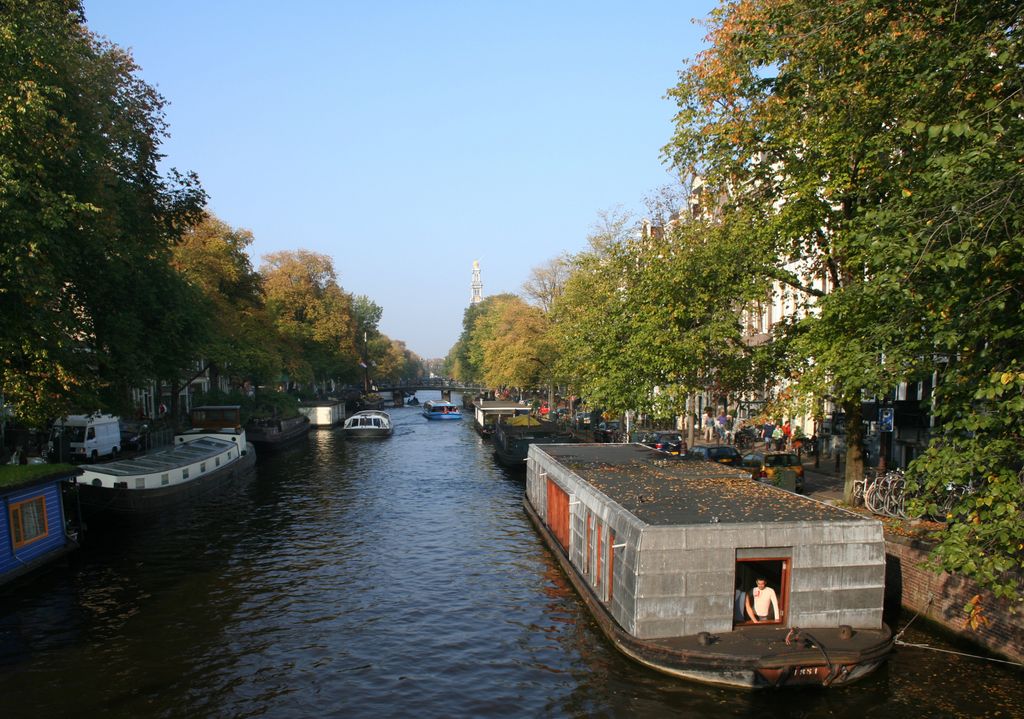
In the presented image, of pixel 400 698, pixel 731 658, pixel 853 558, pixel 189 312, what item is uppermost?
pixel 189 312

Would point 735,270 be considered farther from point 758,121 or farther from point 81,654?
point 81,654

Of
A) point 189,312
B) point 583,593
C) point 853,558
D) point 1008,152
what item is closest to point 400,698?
point 583,593

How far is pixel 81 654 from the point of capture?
59.5 feet

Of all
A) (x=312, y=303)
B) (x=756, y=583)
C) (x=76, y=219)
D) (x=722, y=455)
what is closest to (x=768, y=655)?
(x=756, y=583)

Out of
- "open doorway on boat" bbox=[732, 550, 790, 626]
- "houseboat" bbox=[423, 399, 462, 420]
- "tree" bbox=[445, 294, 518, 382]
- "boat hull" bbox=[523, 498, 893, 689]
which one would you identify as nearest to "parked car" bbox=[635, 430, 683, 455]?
"open doorway on boat" bbox=[732, 550, 790, 626]

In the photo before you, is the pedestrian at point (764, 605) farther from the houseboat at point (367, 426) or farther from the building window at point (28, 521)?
the houseboat at point (367, 426)

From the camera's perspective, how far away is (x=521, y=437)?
49656 millimetres

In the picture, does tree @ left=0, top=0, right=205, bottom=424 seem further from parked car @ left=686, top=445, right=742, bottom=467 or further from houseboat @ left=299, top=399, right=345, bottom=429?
houseboat @ left=299, top=399, right=345, bottom=429

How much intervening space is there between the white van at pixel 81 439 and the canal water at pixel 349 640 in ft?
39.3

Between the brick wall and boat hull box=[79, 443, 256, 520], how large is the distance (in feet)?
91.2

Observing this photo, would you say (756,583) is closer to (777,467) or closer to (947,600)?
(947,600)

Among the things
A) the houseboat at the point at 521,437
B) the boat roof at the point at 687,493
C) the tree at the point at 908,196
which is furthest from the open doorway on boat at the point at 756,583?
the houseboat at the point at 521,437

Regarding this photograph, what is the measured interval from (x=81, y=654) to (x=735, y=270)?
20.8m

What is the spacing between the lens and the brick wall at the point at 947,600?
633 inches
